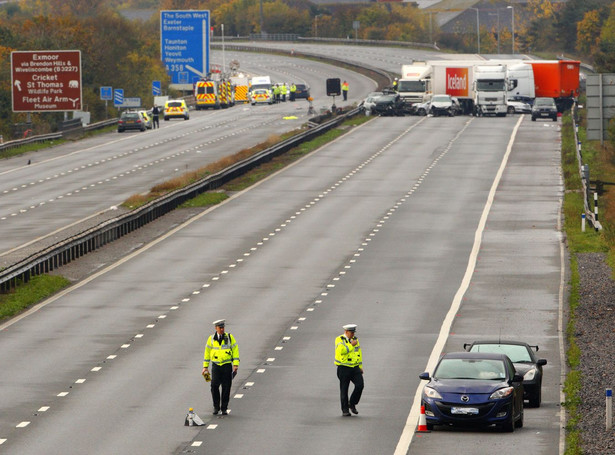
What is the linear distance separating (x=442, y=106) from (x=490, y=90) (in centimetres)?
364

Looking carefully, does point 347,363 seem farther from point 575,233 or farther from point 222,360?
point 575,233

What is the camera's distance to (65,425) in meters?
22.3

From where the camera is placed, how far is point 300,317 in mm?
33281

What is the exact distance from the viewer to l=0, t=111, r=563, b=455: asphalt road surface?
71.7 feet

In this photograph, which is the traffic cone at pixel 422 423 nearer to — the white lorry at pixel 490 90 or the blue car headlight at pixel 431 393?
the blue car headlight at pixel 431 393

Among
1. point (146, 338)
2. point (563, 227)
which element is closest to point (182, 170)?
point (563, 227)

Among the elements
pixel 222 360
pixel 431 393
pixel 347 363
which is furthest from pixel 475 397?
pixel 222 360

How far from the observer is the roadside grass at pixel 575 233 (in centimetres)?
2325

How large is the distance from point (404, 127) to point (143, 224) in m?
41.1

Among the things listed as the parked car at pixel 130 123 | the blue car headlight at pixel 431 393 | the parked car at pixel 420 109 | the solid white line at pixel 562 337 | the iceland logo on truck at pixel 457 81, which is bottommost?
the solid white line at pixel 562 337

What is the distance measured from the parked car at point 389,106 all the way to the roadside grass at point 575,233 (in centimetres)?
1168

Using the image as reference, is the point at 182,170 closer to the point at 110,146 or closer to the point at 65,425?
the point at 110,146

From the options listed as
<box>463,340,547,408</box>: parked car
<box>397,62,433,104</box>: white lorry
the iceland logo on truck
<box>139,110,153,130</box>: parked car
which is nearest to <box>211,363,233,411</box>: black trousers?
<box>463,340,547,408</box>: parked car

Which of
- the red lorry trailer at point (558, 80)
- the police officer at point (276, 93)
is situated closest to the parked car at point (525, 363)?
the red lorry trailer at point (558, 80)
